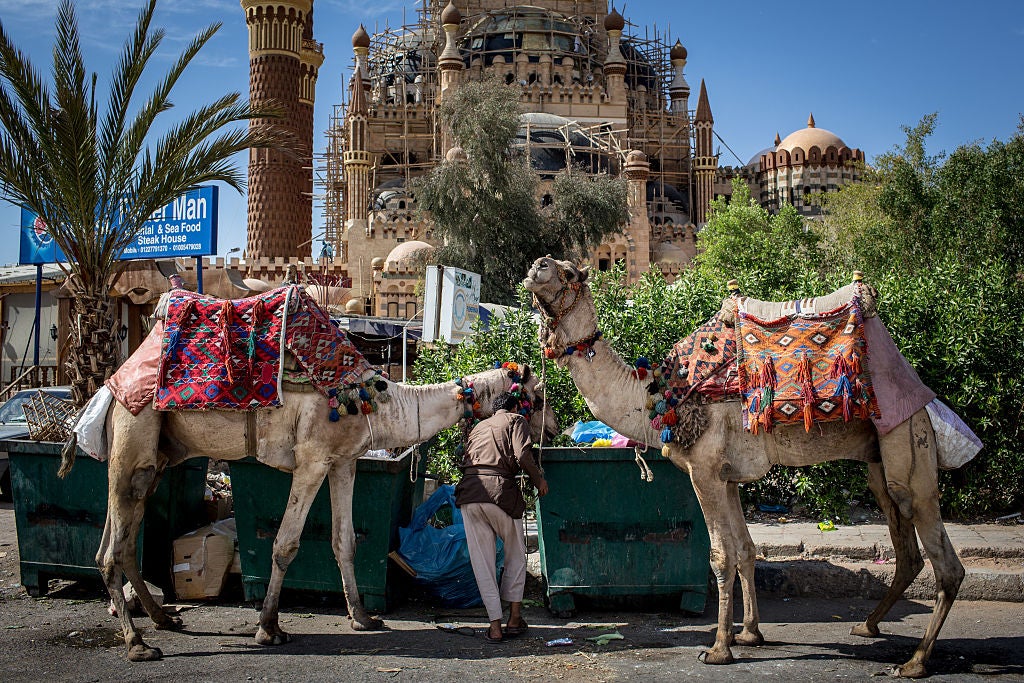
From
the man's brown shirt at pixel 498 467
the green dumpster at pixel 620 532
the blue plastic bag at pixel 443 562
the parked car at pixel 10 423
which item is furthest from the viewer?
the parked car at pixel 10 423

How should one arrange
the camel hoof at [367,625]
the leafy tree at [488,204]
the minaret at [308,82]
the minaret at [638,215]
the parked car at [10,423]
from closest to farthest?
the camel hoof at [367,625]
the parked car at [10,423]
the leafy tree at [488,204]
the minaret at [638,215]
the minaret at [308,82]

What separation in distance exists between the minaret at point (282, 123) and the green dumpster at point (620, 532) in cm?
3542

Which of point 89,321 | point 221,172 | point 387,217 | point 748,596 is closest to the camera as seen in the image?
point 748,596

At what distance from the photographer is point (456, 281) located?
34.2 ft

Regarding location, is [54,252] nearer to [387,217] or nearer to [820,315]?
[820,315]

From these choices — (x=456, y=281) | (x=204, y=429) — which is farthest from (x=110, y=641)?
(x=456, y=281)

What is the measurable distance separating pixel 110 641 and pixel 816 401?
4496mm

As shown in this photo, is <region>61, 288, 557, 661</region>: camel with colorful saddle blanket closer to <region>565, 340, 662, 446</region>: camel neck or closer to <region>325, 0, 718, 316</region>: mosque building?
<region>565, 340, 662, 446</region>: camel neck

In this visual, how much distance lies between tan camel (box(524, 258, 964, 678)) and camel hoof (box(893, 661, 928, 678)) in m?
0.14

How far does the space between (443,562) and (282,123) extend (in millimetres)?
35468

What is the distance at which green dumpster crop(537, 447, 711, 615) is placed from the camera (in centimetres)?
642

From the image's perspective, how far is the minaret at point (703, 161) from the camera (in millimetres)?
49969

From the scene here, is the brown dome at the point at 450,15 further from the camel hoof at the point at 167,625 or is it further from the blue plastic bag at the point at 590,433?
the camel hoof at the point at 167,625

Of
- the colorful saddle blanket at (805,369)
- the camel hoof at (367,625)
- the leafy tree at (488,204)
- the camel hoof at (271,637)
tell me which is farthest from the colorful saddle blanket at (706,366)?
the leafy tree at (488,204)
